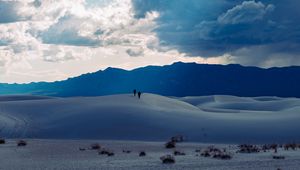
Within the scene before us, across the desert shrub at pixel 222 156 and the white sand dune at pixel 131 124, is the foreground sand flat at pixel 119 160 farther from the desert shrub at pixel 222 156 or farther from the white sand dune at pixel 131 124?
the white sand dune at pixel 131 124

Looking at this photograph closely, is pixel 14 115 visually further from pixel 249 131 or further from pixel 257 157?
pixel 257 157

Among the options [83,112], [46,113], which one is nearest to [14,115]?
[46,113]

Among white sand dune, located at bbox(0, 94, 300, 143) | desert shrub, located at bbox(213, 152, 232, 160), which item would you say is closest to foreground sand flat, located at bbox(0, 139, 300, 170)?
desert shrub, located at bbox(213, 152, 232, 160)

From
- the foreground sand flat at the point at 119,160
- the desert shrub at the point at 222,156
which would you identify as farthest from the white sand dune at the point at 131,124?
the desert shrub at the point at 222,156

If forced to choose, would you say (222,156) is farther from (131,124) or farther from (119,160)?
(131,124)

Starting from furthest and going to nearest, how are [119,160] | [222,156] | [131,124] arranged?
1. [131,124]
2. [222,156]
3. [119,160]

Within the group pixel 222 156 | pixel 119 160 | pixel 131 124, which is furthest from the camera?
pixel 131 124

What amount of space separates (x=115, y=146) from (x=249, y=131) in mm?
10962

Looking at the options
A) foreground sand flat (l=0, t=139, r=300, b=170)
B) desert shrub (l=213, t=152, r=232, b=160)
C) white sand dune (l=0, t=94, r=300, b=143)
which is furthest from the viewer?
white sand dune (l=0, t=94, r=300, b=143)

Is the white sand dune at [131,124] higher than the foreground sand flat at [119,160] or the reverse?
higher

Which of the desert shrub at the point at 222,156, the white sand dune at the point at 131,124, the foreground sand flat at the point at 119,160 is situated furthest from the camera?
the white sand dune at the point at 131,124

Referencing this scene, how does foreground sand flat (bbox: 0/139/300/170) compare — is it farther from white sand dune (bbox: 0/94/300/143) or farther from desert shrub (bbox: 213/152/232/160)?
white sand dune (bbox: 0/94/300/143)

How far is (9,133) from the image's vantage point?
1399 inches

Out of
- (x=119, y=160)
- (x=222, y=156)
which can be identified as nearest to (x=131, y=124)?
(x=119, y=160)
